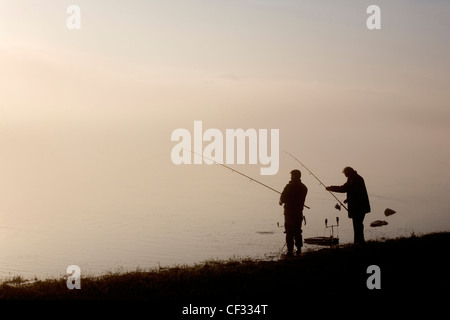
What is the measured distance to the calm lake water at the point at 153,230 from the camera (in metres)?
39.8

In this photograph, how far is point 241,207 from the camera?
90.2 m

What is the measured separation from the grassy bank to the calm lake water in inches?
158

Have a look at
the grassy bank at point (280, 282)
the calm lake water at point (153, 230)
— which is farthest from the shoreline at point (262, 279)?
the calm lake water at point (153, 230)

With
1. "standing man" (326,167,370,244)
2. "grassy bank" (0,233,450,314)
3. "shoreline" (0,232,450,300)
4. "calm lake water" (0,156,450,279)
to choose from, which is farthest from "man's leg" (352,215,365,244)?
"calm lake water" (0,156,450,279)

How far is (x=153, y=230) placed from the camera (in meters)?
62.0

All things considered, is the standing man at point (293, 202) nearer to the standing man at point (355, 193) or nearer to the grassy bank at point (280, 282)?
the standing man at point (355, 193)

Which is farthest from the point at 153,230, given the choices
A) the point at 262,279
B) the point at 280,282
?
the point at 280,282

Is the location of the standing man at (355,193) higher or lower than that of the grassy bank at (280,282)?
higher

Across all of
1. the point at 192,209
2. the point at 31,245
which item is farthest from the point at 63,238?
the point at 192,209

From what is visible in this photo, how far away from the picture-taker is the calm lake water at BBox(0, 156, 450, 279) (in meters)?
39.8

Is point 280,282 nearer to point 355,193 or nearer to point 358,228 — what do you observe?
point 355,193

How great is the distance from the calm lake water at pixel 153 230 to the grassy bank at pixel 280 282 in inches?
158
